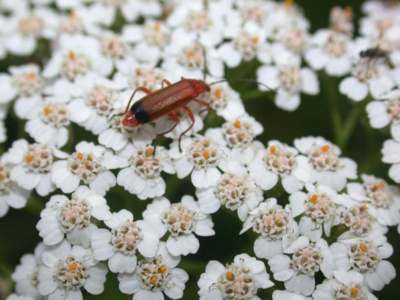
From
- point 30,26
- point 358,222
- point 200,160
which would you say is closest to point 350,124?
point 358,222

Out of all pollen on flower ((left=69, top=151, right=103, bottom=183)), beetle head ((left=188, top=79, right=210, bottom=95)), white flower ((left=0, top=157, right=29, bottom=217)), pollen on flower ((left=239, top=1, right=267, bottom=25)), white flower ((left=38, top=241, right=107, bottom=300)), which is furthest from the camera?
pollen on flower ((left=239, top=1, right=267, bottom=25))

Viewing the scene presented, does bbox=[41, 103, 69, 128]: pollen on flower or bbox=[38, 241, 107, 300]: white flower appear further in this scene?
bbox=[41, 103, 69, 128]: pollen on flower

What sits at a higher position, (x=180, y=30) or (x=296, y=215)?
(x=180, y=30)

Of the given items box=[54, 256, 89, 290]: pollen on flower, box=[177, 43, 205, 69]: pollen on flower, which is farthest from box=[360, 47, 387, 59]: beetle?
box=[54, 256, 89, 290]: pollen on flower

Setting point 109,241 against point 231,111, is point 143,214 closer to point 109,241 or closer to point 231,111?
point 109,241

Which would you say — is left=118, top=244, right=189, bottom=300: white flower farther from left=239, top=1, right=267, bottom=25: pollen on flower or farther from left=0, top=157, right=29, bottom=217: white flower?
left=239, top=1, right=267, bottom=25: pollen on flower

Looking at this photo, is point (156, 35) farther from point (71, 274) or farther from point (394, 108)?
point (71, 274)


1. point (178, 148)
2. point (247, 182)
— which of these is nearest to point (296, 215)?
point (247, 182)
